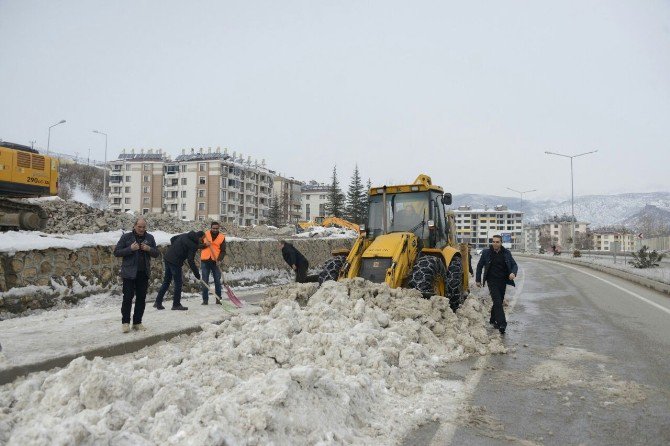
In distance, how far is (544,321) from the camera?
10.4 m

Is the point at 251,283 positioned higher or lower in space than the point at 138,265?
lower

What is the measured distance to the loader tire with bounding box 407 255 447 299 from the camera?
30.2ft

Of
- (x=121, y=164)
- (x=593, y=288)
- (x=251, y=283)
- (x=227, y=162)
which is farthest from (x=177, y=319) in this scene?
(x=121, y=164)

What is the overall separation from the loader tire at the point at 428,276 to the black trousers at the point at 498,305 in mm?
959

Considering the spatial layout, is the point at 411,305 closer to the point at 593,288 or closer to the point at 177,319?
the point at 177,319

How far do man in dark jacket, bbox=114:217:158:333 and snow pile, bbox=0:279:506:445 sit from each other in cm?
94

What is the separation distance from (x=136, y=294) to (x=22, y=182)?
13330mm

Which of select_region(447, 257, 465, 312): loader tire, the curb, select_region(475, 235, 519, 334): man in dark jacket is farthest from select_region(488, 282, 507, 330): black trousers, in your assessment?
the curb

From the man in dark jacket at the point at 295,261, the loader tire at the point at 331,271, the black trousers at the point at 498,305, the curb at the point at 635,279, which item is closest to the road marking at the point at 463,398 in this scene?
the black trousers at the point at 498,305

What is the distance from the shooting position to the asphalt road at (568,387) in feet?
14.4

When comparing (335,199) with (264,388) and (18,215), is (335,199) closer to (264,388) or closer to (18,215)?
(18,215)

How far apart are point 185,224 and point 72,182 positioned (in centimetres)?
7272

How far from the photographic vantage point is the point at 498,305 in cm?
920

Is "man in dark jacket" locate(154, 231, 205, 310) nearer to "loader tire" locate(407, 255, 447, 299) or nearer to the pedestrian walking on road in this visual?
the pedestrian walking on road
